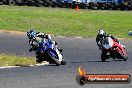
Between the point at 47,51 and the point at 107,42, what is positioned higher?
the point at 47,51

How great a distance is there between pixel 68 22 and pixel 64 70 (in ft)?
67.1

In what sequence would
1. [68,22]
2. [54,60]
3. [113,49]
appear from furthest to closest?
[68,22] < [113,49] < [54,60]

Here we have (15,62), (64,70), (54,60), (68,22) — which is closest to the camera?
(64,70)

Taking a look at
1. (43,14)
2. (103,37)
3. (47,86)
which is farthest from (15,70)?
(43,14)

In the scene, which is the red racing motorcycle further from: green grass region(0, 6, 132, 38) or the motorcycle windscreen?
green grass region(0, 6, 132, 38)

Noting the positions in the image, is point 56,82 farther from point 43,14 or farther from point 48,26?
point 43,14

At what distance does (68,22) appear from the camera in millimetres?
36031

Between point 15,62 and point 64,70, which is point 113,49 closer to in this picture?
point 64,70

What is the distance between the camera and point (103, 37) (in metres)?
18.6

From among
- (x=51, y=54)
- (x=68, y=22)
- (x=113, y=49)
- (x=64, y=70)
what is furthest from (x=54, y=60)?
(x=68, y=22)

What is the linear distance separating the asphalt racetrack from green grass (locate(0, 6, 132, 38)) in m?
6.67

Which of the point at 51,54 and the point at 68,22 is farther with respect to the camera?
the point at 68,22

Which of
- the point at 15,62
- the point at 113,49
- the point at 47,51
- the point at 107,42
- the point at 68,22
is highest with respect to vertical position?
the point at 47,51

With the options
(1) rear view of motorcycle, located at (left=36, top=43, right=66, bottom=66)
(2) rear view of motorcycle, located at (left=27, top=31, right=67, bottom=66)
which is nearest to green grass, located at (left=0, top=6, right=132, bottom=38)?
(2) rear view of motorcycle, located at (left=27, top=31, right=67, bottom=66)
